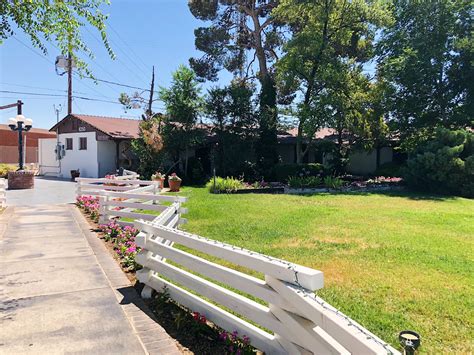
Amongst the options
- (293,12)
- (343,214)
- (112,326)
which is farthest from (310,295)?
(293,12)

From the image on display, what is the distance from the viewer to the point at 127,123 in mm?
27938

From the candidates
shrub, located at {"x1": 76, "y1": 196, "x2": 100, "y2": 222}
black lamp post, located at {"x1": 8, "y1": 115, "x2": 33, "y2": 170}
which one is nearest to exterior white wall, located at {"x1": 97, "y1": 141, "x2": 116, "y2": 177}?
black lamp post, located at {"x1": 8, "y1": 115, "x2": 33, "y2": 170}

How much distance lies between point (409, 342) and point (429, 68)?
20.2 m

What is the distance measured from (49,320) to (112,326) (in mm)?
674

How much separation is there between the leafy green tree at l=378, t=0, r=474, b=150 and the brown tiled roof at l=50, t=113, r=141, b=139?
1607 cm

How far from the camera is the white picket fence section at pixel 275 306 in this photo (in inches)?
87.3

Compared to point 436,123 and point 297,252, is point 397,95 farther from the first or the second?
point 297,252

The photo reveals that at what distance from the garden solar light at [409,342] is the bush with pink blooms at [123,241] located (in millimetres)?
3625

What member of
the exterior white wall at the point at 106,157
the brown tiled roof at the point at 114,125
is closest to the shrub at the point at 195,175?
the brown tiled roof at the point at 114,125

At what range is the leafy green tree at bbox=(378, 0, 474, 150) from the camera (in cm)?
1977

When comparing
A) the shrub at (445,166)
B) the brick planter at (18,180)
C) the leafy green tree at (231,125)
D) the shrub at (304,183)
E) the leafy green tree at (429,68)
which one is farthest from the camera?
the leafy green tree at (231,125)

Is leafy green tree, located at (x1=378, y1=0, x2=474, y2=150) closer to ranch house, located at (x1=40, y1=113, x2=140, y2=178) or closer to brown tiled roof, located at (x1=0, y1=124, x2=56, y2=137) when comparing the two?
ranch house, located at (x1=40, y1=113, x2=140, y2=178)

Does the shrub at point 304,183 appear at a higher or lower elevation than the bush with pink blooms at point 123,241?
higher

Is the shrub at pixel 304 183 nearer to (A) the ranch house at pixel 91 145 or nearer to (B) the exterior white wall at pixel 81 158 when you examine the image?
(A) the ranch house at pixel 91 145
